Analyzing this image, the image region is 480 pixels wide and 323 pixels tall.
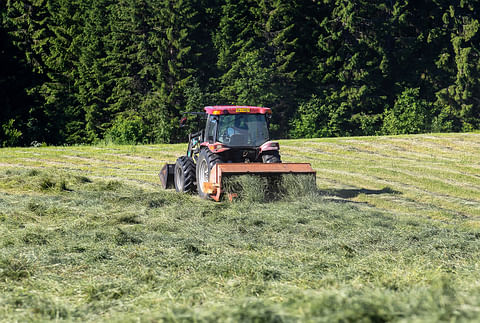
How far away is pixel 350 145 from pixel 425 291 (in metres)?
18.3

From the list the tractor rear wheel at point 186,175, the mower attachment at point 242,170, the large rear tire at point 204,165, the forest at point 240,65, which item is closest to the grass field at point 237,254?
the mower attachment at point 242,170

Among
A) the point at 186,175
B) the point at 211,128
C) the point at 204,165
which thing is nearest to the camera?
the point at 204,165

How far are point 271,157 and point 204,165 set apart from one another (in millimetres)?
1290

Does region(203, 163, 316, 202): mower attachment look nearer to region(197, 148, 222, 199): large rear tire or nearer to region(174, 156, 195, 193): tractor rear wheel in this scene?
region(197, 148, 222, 199): large rear tire

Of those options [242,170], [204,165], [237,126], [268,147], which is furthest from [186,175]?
[242,170]

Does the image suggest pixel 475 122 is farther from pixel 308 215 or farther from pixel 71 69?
pixel 308 215

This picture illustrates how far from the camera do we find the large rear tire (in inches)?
442

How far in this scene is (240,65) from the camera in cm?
3659

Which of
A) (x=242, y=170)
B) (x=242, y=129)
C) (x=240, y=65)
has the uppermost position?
(x=240, y=65)

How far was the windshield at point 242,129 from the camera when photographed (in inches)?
476

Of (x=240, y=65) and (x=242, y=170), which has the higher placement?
(x=240, y=65)

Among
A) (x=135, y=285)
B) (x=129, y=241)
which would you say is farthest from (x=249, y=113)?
(x=135, y=285)

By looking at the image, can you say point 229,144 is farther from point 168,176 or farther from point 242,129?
point 168,176

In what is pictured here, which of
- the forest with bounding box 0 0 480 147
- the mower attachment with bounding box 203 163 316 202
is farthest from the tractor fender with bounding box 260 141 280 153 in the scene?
the forest with bounding box 0 0 480 147
